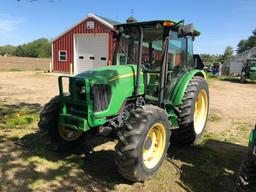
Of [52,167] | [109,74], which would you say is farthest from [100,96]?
[52,167]

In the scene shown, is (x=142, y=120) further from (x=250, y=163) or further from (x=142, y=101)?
(x=250, y=163)

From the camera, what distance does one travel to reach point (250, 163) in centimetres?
327

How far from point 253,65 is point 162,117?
66.8 ft

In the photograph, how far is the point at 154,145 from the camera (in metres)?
4.47

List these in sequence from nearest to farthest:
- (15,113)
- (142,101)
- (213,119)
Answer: (142,101), (15,113), (213,119)

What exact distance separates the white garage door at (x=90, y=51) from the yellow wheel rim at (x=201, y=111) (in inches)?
577

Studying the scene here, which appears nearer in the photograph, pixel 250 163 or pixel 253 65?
pixel 250 163

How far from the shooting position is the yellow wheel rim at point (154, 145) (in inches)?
168

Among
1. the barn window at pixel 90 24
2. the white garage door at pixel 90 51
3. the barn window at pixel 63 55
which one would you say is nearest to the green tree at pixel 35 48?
the barn window at pixel 63 55

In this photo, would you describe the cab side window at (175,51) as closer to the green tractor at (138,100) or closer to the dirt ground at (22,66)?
the green tractor at (138,100)

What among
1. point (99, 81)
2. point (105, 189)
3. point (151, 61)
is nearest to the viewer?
point (105, 189)

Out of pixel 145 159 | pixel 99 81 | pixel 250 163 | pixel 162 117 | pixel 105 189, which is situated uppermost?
pixel 99 81

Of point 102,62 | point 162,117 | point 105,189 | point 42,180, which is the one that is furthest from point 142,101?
point 102,62

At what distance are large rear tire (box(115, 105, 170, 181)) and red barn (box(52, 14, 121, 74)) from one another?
1607 centimetres
